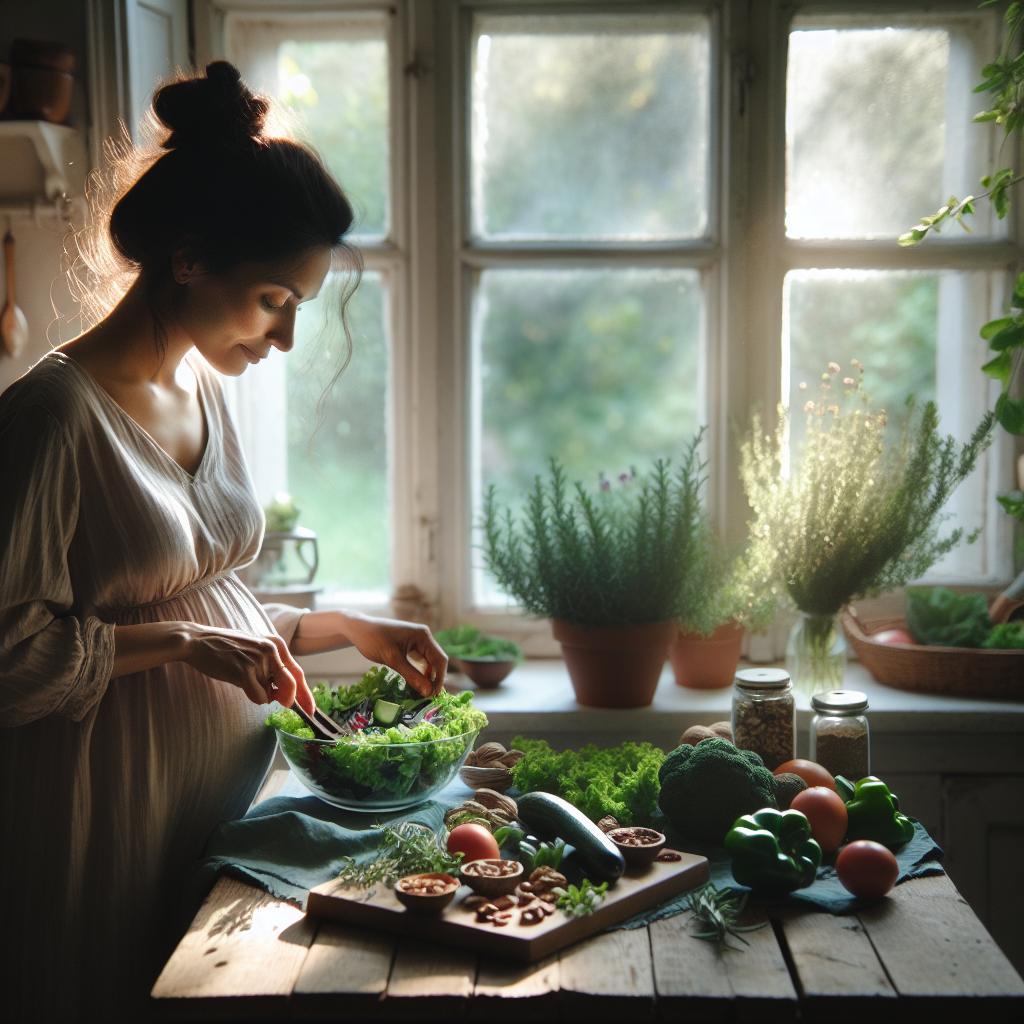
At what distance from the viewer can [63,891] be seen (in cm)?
151

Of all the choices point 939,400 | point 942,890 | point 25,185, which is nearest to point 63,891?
point 942,890

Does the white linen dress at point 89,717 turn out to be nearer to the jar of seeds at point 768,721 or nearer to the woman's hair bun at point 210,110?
the woman's hair bun at point 210,110

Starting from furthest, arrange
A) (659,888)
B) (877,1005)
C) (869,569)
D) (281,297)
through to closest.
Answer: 1. (869,569)
2. (281,297)
3. (659,888)
4. (877,1005)

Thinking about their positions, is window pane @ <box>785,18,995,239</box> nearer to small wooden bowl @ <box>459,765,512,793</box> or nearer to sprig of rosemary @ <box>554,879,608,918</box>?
small wooden bowl @ <box>459,765,512,793</box>

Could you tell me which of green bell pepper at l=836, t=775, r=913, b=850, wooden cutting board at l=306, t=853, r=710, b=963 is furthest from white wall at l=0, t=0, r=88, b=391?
green bell pepper at l=836, t=775, r=913, b=850

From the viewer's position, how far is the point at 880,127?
2.52 metres

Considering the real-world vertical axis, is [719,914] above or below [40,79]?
below

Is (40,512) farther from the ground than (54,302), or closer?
closer

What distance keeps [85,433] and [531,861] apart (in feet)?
2.66

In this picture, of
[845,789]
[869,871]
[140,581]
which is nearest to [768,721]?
[845,789]

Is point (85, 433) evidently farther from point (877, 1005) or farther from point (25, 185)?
point (877, 1005)

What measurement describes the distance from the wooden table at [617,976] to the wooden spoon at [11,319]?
1308 mm

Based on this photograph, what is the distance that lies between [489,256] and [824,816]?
148 cm

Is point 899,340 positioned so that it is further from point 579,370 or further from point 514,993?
point 514,993
